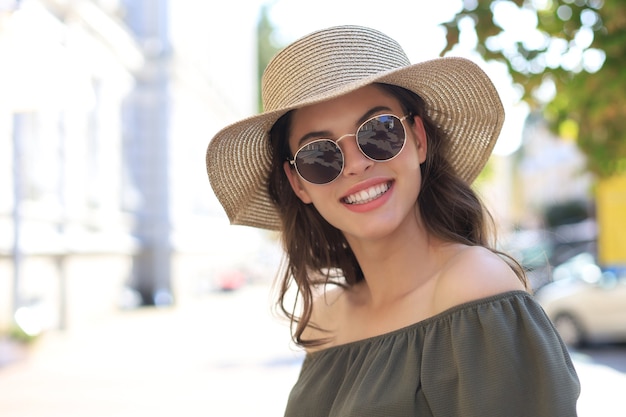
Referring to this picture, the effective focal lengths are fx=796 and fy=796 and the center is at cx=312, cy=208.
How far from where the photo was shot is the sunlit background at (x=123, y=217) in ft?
23.2

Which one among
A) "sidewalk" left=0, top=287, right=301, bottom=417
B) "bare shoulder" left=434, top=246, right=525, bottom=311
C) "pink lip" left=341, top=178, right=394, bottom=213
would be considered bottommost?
"sidewalk" left=0, top=287, right=301, bottom=417

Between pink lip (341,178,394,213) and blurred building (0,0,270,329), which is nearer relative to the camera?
pink lip (341,178,394,213)

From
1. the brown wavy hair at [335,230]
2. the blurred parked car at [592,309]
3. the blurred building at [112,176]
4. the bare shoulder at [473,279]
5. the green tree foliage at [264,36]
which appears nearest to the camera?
the bare shoulder at [473,279]

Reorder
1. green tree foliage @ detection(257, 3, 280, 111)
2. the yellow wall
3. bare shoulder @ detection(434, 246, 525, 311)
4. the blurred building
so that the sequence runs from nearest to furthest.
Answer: bare shoulder @ detection(434, 246, 525, 311) < the blurred building < the yellow wall < green tree foliage @ detection(257, 3, 280, 111)

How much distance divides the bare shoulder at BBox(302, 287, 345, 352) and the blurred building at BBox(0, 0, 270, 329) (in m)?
4.35

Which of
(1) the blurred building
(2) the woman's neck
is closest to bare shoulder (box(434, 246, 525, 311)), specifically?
(2) the woman's neck

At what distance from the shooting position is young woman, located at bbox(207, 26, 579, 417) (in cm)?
167

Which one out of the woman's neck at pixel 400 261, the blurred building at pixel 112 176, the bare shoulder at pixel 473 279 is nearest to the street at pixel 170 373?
the blurred building at pixel 112 176

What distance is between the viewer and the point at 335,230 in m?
2.59

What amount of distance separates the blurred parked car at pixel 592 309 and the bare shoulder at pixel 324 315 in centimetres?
1035

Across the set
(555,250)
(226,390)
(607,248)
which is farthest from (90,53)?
(555,250)

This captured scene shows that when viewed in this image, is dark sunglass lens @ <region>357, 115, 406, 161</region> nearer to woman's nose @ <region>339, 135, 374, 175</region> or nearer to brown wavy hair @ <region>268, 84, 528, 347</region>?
woman's nose @ <region>339, 135, 374, 175</region>

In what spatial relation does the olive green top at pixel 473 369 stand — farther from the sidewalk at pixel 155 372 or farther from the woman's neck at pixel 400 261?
the sidewalk at pixel 155 372

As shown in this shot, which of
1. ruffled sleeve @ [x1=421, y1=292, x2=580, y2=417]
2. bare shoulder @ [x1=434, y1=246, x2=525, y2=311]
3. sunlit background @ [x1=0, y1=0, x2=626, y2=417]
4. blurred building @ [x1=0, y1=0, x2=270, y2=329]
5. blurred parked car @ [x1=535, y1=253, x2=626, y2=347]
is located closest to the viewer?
ruffled sleeve @ [x1=421, y1=292, x2=580, y2=417]
